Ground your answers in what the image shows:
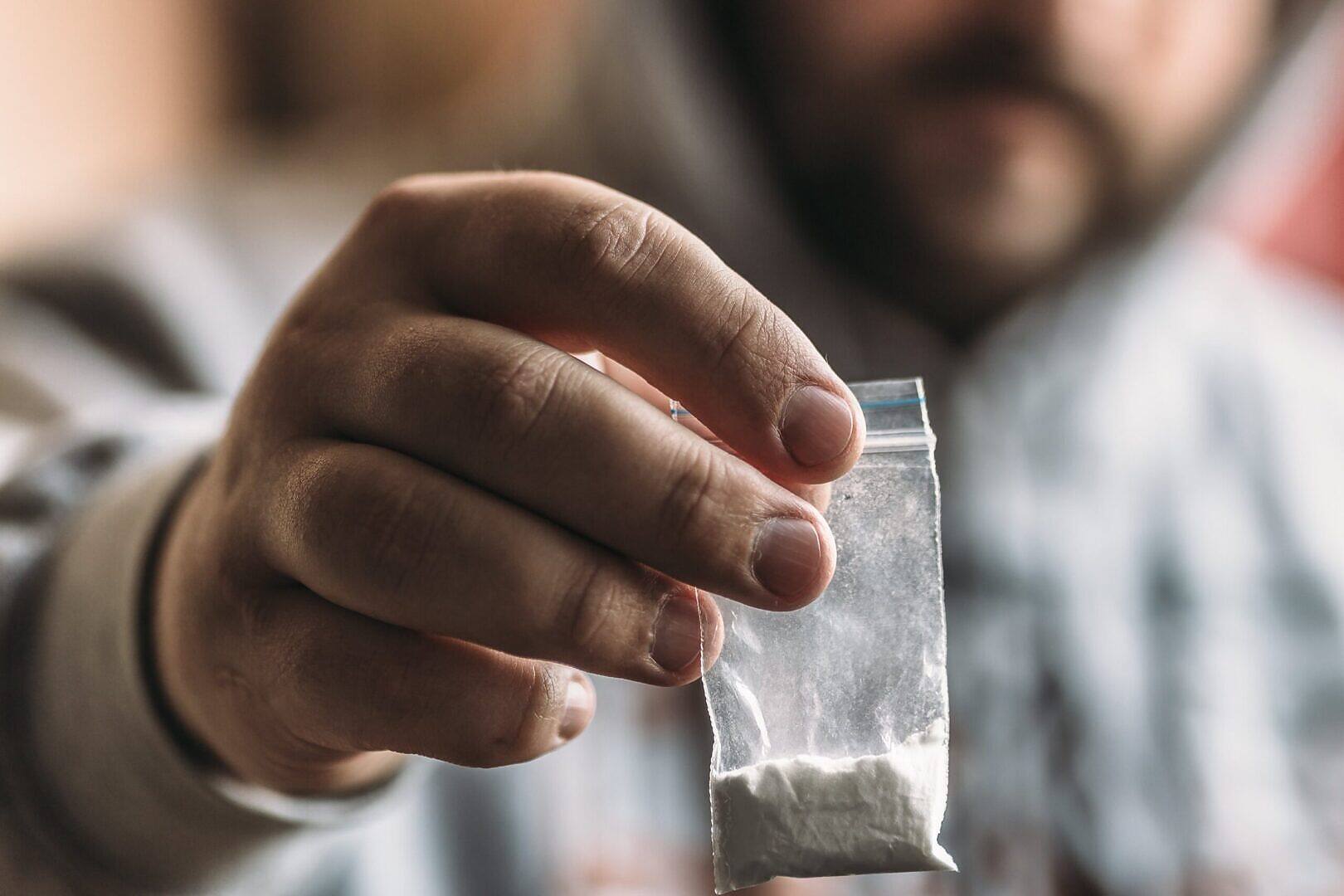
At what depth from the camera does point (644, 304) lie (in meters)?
0.35

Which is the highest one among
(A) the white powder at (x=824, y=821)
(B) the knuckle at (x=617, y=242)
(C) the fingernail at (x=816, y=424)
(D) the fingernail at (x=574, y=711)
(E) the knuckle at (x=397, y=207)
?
(E) the knuckle at (x=397, y=207)

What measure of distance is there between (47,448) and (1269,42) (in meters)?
1.24

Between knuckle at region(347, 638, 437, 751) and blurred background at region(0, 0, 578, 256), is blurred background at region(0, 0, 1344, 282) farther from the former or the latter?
knuckle at region(347, 638, 437, 751)

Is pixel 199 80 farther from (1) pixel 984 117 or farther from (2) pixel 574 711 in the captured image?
(2) pixel 574 711

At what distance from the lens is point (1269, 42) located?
1.08 meters

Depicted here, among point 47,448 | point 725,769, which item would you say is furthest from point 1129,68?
point 47,448

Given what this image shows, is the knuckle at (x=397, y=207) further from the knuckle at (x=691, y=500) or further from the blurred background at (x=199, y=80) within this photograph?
the blurred background at (x=199, y=80)

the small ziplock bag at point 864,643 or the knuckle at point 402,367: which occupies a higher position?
the knuckle at point 402,367

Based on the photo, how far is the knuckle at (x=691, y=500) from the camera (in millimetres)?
321

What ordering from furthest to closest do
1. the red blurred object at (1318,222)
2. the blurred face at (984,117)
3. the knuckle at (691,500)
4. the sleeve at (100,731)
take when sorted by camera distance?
the red blurred object at (1318,222), the blurred face at (984,117), the sleeve at (100,731), the knuckle at (691,500)

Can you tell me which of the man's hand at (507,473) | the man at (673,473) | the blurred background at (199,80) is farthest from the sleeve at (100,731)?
the blurred background at (199,80)

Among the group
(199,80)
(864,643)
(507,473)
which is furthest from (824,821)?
(199,80)

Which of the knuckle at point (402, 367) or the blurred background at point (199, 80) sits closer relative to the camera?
the knuckle at point (402, 367)

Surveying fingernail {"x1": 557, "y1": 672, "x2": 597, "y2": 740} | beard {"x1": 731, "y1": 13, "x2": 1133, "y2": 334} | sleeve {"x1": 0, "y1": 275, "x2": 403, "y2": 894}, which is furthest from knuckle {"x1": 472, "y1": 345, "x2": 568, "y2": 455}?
beard {"x1": 731, "y1": 13, "x2": 1133, "y2": 334}
